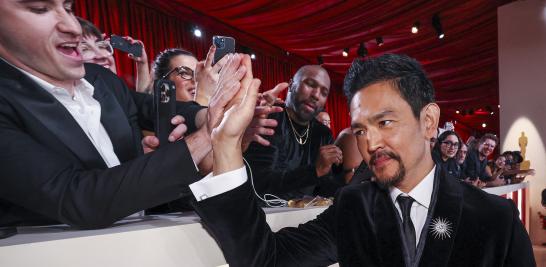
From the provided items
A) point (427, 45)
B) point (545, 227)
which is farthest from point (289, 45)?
point (545, 227)

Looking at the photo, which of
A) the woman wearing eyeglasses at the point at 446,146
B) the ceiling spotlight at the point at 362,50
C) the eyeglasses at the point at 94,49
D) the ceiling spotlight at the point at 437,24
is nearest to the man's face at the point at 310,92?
the eyeglasses at the point at 94,49

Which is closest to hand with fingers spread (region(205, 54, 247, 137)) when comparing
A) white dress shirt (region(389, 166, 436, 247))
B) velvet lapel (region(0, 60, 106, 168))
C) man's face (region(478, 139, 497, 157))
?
velvet lapel (region(0, 60, 106, 168))

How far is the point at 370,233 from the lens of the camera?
1277 mm

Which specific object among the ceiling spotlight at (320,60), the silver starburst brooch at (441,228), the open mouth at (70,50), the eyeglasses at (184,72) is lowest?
the silver starburst brooch at (441,228)

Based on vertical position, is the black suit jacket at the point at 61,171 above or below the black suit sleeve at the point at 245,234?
above

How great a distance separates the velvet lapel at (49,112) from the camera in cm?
101

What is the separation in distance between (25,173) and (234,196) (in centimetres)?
44

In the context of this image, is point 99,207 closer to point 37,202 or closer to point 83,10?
point 37,202

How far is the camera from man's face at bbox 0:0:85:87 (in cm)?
100

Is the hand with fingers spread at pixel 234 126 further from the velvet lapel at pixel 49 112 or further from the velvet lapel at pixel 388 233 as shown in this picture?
the velvet lapel at pixel 388 233

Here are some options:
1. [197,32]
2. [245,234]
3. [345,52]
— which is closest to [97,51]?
[245,234]

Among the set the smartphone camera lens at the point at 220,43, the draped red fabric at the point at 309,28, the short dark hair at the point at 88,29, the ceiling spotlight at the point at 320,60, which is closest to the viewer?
the smartphone camera lens at the point at 220,43

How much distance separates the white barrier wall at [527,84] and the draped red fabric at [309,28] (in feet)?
1.67

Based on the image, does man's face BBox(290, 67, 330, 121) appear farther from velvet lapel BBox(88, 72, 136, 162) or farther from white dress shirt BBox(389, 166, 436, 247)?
velvet lapel BBox(88, 72, 136, 162)
